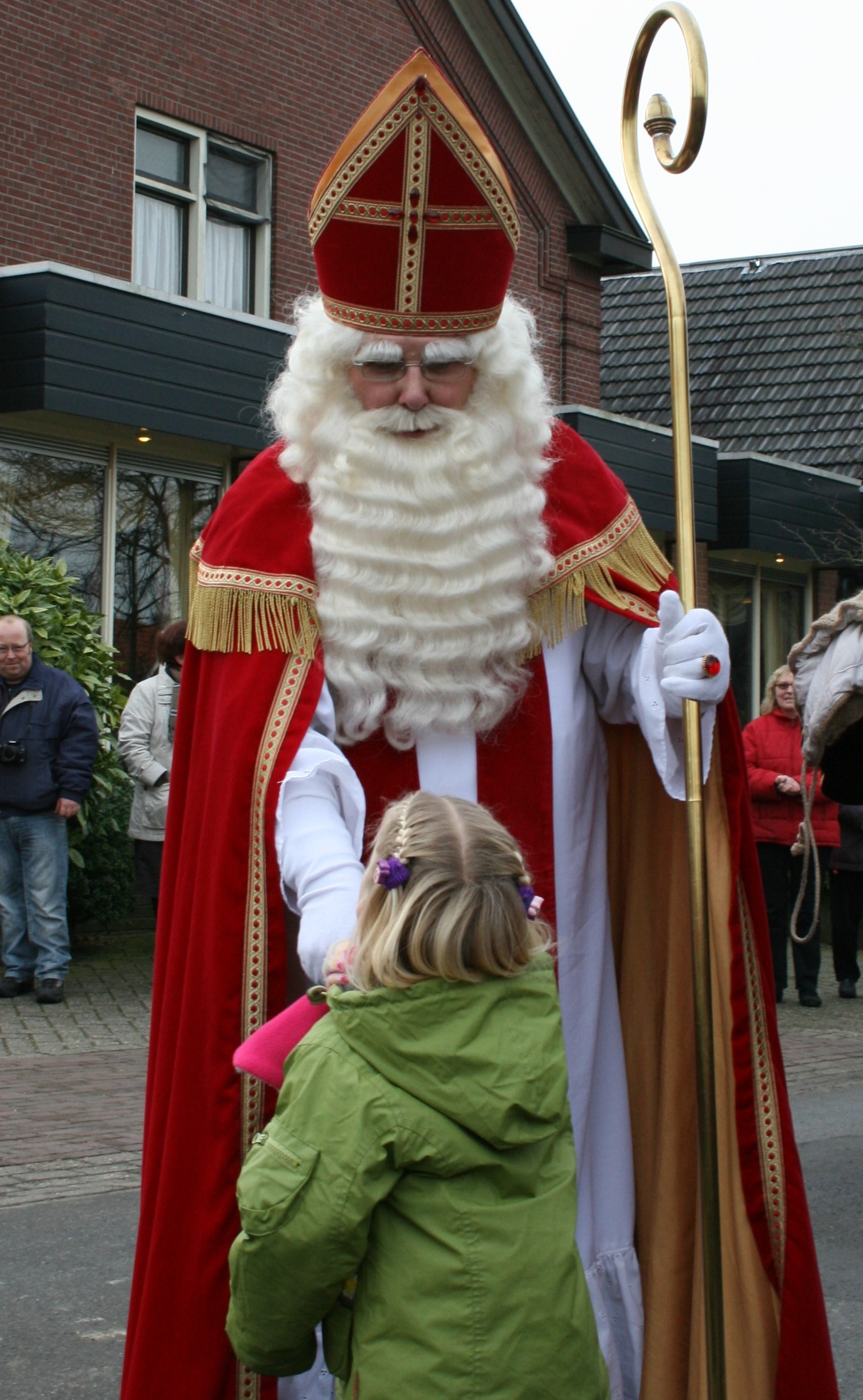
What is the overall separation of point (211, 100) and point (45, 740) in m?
6.17

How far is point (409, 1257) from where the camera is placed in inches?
83.7

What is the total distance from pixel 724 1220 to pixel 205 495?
9.85 m

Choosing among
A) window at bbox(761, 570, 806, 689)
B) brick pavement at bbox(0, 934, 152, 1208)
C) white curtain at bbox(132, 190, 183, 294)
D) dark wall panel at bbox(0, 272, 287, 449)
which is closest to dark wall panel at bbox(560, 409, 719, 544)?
window at bbox(761, 570, 806, 689)

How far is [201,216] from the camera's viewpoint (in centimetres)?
1221

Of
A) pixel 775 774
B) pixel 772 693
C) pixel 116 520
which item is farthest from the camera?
pixel 116 520

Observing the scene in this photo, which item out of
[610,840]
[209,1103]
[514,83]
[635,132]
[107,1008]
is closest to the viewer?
[209,1103]

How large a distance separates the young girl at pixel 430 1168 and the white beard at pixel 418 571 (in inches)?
24.8

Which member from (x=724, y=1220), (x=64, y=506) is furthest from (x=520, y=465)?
(x=64, y=506)

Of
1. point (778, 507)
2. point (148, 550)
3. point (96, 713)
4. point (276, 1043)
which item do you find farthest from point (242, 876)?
point (778, 507)

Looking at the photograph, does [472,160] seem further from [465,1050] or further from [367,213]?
[465,1050]

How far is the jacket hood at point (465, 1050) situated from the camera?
2.10 m

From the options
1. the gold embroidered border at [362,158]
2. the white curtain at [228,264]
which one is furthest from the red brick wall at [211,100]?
the gold embroidered border at [362,158]

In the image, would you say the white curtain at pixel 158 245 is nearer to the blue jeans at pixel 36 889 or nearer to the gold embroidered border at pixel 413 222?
the blue jeans at pixel 36 889

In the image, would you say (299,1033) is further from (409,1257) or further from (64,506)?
(64,506)
